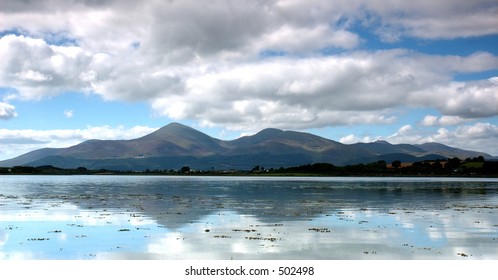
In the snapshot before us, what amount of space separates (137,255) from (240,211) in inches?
1213

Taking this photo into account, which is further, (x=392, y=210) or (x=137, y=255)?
(x=392, y=210)

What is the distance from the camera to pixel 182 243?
118ft

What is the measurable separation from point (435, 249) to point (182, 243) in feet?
60.3

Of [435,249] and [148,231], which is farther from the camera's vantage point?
[148,231]

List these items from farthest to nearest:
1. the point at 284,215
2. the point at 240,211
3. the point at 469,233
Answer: the point at 240,211 → the point at 284,215 → the point at 469,233
